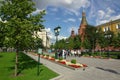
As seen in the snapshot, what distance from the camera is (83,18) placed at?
107062 mm

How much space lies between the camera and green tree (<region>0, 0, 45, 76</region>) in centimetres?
1454

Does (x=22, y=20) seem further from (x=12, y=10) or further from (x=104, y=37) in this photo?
(x=104, y=37)

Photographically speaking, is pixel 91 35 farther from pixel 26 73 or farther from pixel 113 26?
pixel 26 73

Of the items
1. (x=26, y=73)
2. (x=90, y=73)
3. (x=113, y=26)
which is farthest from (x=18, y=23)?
(x=113, y=26)

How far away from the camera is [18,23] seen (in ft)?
47.6

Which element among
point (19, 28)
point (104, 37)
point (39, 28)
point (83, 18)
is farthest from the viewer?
point (83, 18)

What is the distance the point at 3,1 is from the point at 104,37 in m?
38.6

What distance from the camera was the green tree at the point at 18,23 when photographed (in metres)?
14.5

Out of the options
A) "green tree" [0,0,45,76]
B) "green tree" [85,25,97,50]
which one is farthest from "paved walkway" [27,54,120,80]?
"green tree" [85,25,97,50]

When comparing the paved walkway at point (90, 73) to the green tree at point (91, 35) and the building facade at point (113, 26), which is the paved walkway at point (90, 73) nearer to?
the green tree at point (91, 35)

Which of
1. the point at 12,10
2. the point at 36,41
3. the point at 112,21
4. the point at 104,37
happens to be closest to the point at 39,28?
the point at 36,41

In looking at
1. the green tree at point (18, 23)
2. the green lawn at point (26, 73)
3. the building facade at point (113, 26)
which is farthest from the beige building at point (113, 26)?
the green tree at point (18, 23)

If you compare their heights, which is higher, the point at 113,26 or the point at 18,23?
the point at 113,26

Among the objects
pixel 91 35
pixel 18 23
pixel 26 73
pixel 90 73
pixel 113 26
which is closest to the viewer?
pixel 18 23
